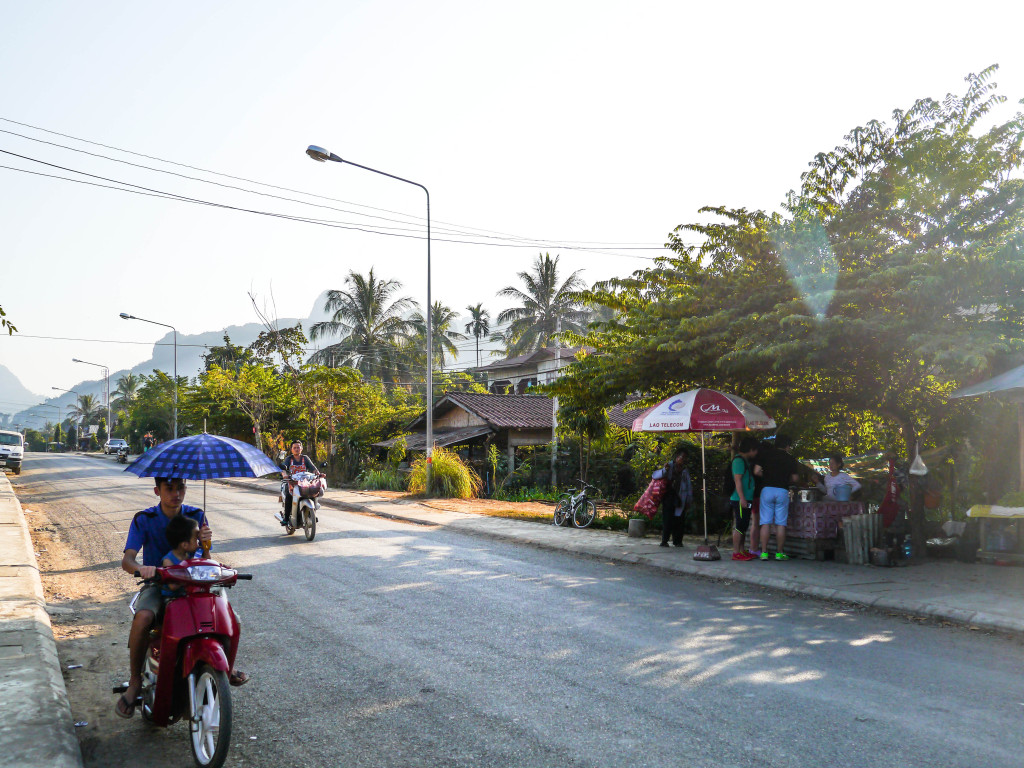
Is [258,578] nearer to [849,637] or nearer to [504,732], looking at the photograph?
[504,732]

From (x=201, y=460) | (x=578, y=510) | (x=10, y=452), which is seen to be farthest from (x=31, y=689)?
(x=10, y=452)

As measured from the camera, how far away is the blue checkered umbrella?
5.43m

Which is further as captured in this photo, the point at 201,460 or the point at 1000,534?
the point at 1000,534

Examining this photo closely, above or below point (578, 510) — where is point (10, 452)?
above

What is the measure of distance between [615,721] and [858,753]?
136 cm

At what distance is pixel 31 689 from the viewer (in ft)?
17.4

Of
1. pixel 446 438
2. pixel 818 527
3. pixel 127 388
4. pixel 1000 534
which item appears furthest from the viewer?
pixel 127 388

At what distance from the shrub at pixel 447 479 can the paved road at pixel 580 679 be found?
13940 millimetres

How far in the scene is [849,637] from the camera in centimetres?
716

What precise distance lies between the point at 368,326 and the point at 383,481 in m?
24.0

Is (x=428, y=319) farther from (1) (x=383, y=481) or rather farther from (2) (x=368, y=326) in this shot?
(2) (x=368, y=326)

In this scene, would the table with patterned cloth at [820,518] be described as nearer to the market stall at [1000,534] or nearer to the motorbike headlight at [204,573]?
the market stall at [1000,534]

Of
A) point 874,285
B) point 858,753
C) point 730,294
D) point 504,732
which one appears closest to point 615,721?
point 504,732

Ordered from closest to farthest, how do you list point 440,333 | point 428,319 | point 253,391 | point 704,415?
point 704,415, point 428,319, point 253,391, point 440,333
